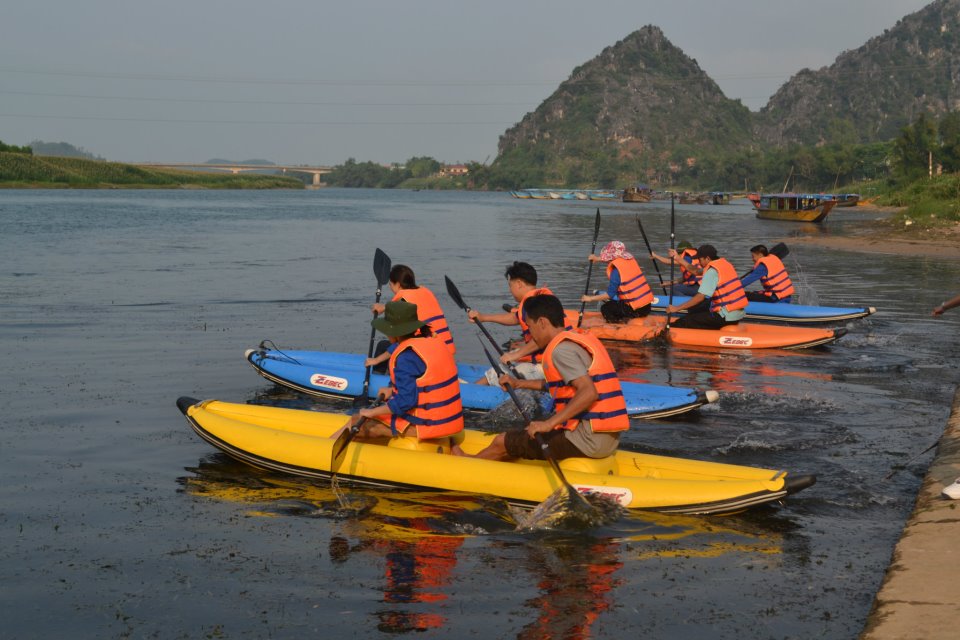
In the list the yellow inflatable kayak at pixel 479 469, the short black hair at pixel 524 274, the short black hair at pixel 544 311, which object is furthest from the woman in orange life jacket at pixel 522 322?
the short black hair at pixel 544 311

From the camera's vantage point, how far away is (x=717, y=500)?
7.36 metres

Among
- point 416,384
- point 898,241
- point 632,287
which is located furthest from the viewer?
point 898,241

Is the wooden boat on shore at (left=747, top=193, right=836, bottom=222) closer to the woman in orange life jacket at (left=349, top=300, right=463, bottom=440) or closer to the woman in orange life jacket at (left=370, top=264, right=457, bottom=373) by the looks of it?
the woman in orange life jacket at (left=370, top=264, right=457, bottom=373)

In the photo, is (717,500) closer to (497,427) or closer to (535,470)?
(535,470)

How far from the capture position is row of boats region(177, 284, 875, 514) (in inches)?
293

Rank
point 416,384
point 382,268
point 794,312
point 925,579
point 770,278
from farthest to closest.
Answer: point 770,278, point 794,312, point 382,268, point 416,384, point 925,579

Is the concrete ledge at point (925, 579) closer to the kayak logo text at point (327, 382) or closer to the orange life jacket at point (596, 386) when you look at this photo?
the orange life jacket at point (596, 386)

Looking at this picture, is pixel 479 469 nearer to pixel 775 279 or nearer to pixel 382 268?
pixel 382 268

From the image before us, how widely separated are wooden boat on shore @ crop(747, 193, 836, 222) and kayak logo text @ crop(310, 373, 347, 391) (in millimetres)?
47372

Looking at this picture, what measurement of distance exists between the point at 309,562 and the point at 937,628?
3.99 meters

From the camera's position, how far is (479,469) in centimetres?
790

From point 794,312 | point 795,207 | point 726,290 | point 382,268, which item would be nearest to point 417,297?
point 382,268

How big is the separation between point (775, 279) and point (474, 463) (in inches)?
458

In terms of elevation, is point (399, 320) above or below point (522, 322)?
above
